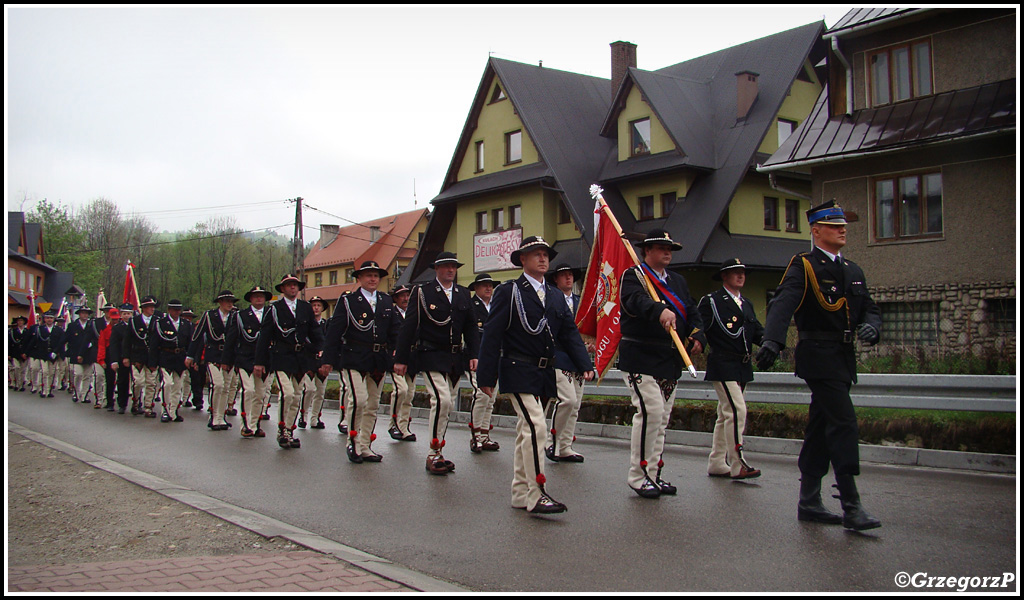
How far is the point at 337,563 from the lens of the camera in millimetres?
5312

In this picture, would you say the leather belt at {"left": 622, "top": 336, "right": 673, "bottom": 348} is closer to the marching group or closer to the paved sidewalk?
the marching group

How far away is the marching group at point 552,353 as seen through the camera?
20.9 ft

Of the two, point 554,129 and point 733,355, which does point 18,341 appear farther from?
point 733,355

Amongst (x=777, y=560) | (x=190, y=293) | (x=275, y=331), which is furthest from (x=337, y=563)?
(x=190, y=293)

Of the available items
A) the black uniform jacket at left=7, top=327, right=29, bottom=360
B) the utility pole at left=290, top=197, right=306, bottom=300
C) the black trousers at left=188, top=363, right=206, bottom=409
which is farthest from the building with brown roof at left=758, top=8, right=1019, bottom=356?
the black uniform jacket at left=7, top=327, right=29, bottom=360

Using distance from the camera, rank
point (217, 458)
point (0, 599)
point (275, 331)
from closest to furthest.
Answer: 1. point (0, 599)
2. point (217, 458)
3. point (275, 331)

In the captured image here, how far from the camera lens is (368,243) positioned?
220ft

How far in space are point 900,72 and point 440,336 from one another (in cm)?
1450

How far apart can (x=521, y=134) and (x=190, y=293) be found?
177ft

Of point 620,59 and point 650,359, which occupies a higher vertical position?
point 620,59

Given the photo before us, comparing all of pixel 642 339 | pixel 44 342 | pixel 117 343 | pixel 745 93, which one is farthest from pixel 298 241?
pixel 642 339

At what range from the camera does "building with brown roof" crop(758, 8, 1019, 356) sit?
17.9m

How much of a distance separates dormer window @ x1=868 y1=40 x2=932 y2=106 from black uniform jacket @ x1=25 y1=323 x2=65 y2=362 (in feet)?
75.2

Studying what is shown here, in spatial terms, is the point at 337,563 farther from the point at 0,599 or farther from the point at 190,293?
the point at 190,293
